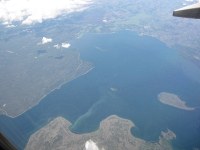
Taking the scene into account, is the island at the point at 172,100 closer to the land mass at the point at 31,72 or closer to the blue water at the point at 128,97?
the blue water at the point at 128,97

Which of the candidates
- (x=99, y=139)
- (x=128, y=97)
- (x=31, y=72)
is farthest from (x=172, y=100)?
(x=31, y=72)

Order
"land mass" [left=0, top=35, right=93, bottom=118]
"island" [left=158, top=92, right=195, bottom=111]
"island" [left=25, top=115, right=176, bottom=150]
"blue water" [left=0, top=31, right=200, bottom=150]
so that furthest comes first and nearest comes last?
"land mass" [left=0, top=35, right=93, bottom=118] → "island" [left=158, top=92, right=195, bottom=111] → "blue water" [left=0, top=31, right=200, bottom=150] → "island" [left=25, top=115, right=176, bottom=150]

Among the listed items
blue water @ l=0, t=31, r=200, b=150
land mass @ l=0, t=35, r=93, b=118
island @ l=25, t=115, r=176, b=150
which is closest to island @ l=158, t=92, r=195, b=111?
blue water @ l=0, t=31, r=200, b=150

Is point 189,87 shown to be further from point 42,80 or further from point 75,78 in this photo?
point 42,80

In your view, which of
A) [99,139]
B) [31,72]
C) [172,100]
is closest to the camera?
[99,139]

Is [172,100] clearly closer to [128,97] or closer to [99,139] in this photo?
[128,97]

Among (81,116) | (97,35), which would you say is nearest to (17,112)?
(81,116)

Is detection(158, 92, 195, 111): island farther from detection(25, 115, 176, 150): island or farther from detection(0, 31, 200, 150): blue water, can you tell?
detection(25, 115, 176, 150): island
